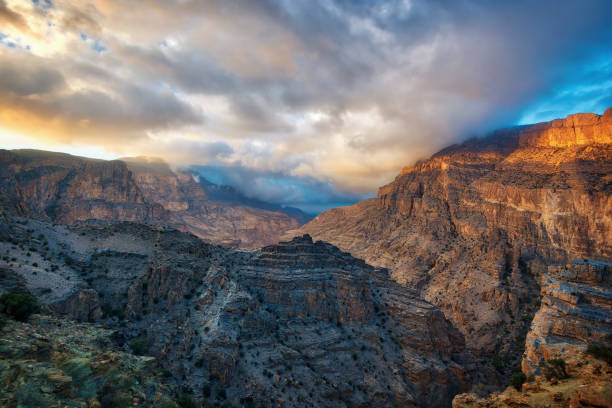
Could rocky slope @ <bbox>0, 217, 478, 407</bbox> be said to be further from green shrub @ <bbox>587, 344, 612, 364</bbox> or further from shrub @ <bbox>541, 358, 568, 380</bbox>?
green shrub @ <bbox>587, 344, 612, 364</bbox>

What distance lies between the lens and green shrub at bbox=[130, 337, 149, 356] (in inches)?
1377

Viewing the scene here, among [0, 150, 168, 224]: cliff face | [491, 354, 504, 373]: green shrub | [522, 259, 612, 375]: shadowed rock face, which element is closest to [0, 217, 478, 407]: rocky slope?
[522, 259, 612, 375]: shadowed rock face

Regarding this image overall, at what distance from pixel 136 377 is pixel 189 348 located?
16821 millimetres

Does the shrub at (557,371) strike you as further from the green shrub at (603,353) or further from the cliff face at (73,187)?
the cliff face at (73,187)

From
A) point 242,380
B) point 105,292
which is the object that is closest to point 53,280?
point 105,292

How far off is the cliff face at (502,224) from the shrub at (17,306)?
93.3 metres

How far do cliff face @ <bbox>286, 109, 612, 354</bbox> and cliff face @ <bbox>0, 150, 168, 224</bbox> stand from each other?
156446 mm

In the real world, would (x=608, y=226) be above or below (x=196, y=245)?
above

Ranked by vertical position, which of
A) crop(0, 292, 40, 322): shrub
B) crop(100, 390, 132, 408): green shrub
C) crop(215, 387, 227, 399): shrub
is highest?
crop(0, 292, 40, 322): shrub

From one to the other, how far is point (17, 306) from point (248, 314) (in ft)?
90.4

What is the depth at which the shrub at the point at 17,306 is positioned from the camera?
963 inches

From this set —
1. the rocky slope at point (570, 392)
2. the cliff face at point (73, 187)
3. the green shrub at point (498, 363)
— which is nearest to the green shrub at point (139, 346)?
the rocky slope at point (570, 392)

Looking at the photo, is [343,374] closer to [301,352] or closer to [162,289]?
[301,352]

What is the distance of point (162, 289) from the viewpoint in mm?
45719
